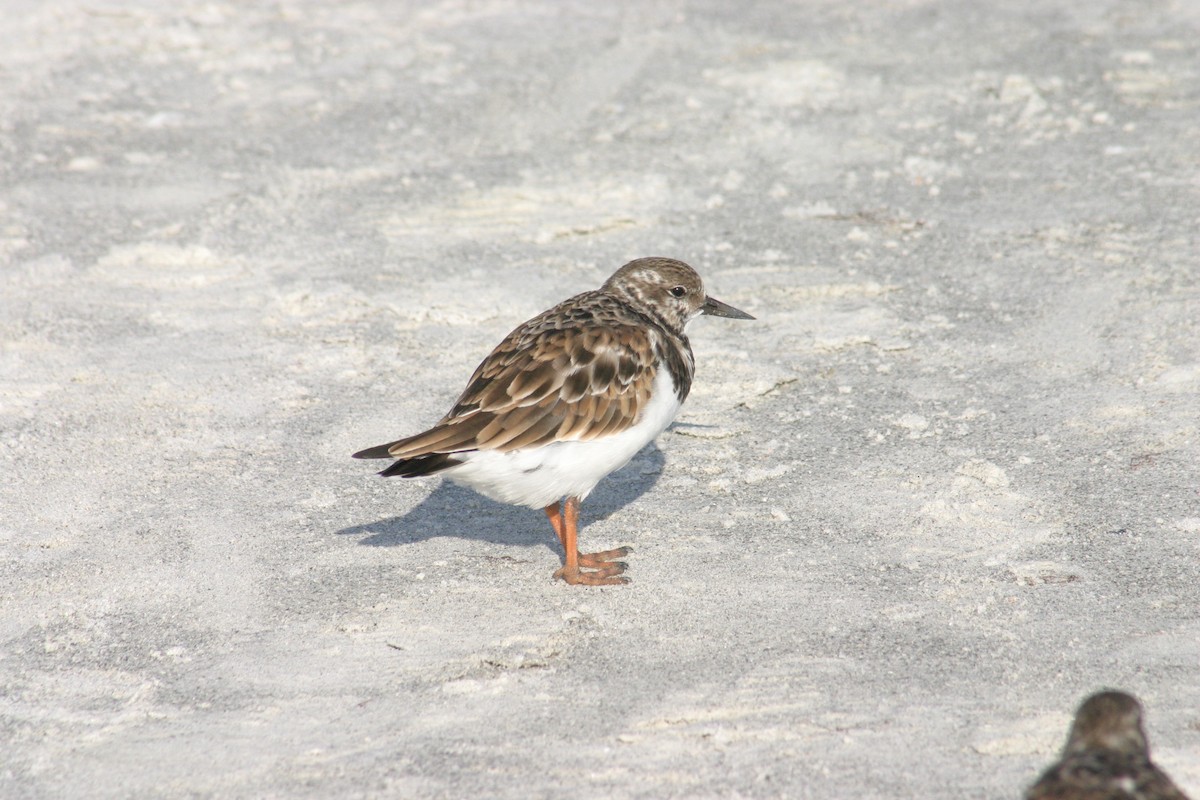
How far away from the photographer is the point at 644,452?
6180 millimetres

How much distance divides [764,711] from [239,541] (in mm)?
2386

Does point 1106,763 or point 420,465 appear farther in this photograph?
point 420,465

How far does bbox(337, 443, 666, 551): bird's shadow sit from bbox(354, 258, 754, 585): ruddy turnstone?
1.29 feet

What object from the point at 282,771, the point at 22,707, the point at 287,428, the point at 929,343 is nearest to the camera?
the point at 282,771

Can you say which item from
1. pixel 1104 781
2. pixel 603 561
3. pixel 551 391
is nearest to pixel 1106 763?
pixel 1104 781

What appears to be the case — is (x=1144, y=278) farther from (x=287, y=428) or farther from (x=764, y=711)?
(x=287, y=428)

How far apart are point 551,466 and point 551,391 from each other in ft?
0.97

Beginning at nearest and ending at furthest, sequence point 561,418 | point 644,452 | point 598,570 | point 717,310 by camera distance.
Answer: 1. point 561,418
2. point 598,570
3. point 717,310
4. point 644,452

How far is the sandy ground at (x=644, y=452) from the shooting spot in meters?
4.25

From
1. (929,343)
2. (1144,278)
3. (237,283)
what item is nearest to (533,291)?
(237,283)

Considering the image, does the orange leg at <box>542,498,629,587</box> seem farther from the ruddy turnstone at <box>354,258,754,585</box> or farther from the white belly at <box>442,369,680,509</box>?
the white belly at <box>442,369,680,509</box>

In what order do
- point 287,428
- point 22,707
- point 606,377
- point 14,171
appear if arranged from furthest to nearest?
point 14,171 < point 287,428 < point 606,377 < point 22,707

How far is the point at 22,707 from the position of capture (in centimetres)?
437

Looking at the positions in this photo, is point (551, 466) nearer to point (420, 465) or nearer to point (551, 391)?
point (551, 391)
